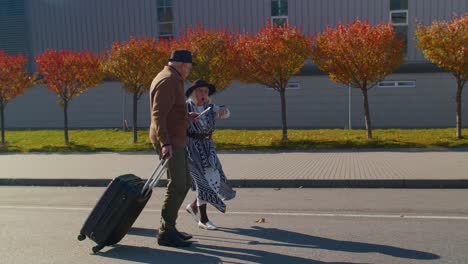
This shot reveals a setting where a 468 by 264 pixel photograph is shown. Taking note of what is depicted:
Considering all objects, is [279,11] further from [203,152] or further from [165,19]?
[203,152]

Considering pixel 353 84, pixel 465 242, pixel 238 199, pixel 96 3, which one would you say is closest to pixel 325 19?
pixel 353 84

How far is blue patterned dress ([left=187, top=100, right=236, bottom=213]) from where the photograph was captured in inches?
225

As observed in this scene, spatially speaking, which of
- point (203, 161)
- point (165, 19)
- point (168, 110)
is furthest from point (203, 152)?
point (165, 19)

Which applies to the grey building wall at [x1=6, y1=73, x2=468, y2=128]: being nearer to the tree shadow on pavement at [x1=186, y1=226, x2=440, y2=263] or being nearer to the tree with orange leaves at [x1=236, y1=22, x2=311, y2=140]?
the tree with orange leaves at [x1=236, y1=22, x2=311, y2=140]

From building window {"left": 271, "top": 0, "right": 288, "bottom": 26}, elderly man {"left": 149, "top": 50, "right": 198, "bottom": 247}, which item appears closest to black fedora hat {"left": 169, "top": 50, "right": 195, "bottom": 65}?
elderly man {"left": 149, "top": 50, "right": 198, "bottom": 247}

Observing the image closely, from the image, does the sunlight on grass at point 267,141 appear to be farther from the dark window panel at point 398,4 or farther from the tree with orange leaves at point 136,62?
the dark window panel at point 398,4

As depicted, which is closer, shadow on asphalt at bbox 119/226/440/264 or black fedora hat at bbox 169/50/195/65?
shadow on asphalt at bbox 119/226/440/264

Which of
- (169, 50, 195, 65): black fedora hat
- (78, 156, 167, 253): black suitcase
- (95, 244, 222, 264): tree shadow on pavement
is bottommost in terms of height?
(95, 244, 222, 264): tree shadow on pavement

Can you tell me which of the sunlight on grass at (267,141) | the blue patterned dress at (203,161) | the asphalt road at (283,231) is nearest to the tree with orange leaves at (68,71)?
the sunlight on grass at (267,141)

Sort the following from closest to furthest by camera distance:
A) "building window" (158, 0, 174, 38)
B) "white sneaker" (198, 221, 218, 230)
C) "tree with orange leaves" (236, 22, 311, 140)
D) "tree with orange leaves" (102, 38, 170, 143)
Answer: "white sneaker" (198, 221, 218, 230) → "tree with orange leaves" (236, 22, 311, 140) → "tree with orange leaves" (102, 38, 170, 143) → "building window" (158, 0, 174, 38)

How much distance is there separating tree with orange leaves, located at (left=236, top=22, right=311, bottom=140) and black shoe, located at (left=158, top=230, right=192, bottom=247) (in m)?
10.7

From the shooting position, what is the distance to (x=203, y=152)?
5746mm

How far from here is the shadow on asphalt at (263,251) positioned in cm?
473

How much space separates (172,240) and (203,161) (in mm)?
1046
